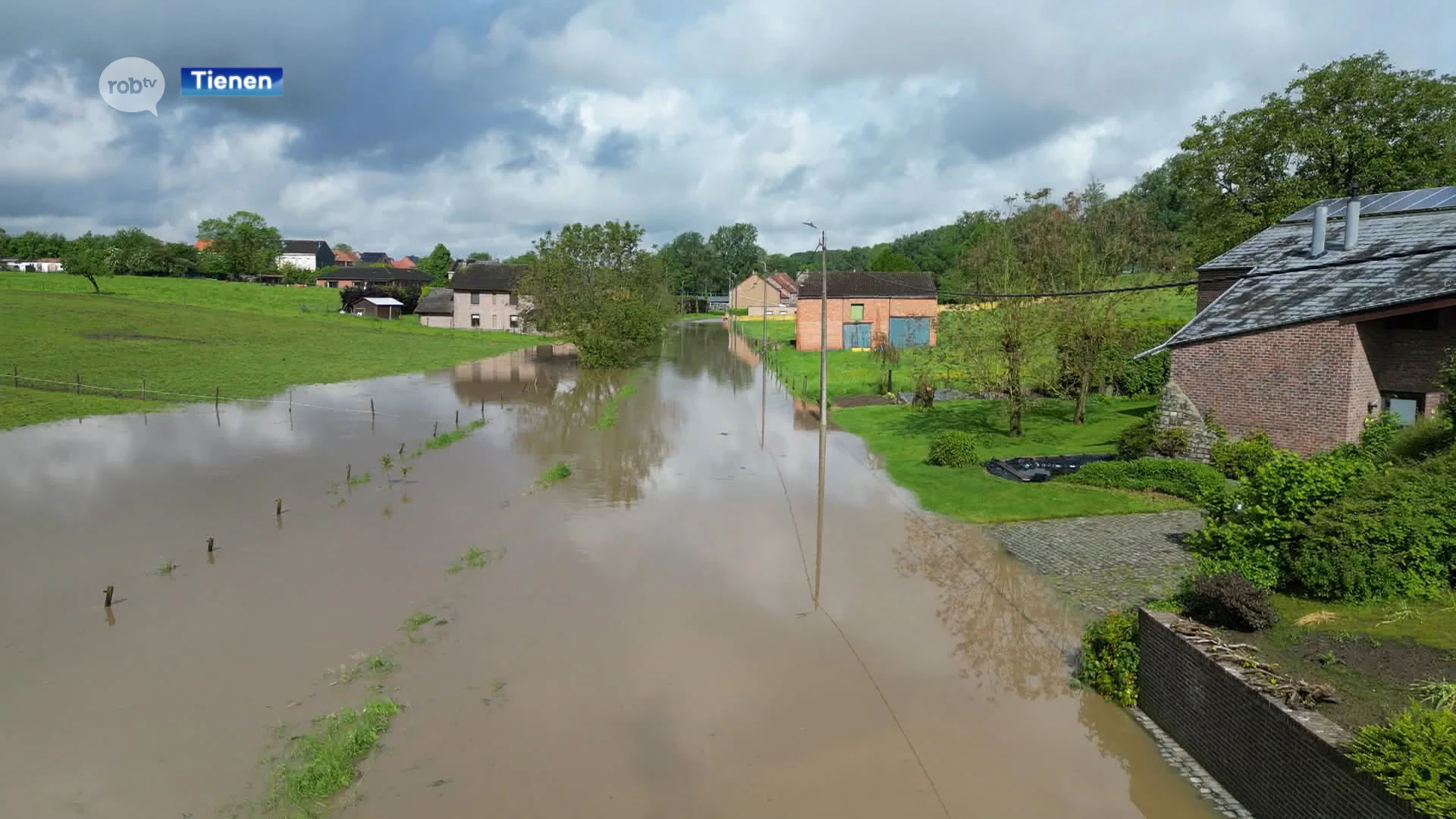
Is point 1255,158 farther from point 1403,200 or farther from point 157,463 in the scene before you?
point 157,463

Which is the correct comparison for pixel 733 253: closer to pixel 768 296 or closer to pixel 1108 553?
pixel 768 296

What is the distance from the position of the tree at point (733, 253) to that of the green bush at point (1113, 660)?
156476 millimetres

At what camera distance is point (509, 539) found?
18531 mm

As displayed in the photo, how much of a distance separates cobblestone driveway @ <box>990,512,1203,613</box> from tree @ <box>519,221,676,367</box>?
43.3 m

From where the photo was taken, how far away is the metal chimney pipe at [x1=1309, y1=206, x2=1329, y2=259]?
2536 centimetres

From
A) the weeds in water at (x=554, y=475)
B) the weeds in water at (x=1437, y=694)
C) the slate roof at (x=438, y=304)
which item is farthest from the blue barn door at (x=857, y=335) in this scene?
the weeds in water at (x=1437, y=694)

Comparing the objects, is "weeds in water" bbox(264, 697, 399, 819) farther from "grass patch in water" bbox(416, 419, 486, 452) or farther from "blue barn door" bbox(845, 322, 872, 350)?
"blue barn door" bbox(845, 322, 872, 350)

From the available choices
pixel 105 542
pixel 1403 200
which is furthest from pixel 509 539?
pixel 1403 200

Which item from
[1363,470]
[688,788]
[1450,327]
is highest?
[1450,327]

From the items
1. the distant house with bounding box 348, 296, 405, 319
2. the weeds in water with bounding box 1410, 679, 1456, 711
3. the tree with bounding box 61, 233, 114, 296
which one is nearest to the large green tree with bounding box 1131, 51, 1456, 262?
the weeds in water with bounding box 1410, 679, 1456, 711

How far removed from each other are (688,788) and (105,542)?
14.9 meters

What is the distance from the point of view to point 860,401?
4062 cm

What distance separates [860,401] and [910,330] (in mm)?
26144

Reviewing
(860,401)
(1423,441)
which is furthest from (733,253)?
(1423,441)
